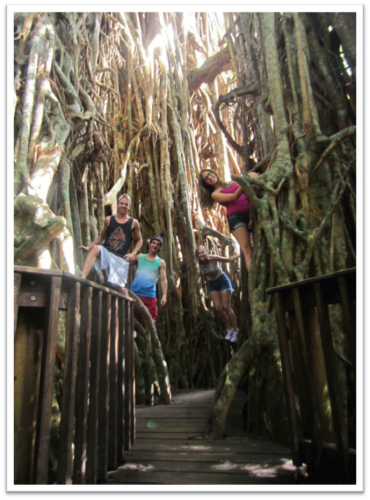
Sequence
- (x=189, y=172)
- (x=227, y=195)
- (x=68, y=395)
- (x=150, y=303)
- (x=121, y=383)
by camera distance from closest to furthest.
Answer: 1. (x=68, y=395)
2. (x=121, y=383)
3. (x=227, y=195)
4. (x=150, y=303)
5. (x=189, y=172)

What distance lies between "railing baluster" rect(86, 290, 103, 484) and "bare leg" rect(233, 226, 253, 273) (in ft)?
6.15

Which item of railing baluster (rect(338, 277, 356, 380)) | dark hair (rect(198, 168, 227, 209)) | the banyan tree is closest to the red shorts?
the banyan tree

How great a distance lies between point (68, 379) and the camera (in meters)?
1.31

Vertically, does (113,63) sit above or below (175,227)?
above

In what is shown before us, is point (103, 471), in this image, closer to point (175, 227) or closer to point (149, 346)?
point (149, 346)

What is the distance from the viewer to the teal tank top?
430cm

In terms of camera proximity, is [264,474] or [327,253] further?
[327,253]

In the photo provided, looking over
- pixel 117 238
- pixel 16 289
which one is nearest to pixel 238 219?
pixel 117 238

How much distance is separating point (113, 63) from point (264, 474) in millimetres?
7082

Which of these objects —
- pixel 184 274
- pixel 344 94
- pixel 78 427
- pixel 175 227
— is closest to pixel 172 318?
pixel 184 274

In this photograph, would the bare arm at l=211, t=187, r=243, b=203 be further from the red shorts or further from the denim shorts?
the red shorts

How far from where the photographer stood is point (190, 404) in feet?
10.7

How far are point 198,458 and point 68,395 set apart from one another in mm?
921

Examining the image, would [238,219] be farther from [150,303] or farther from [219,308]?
[219,308]
